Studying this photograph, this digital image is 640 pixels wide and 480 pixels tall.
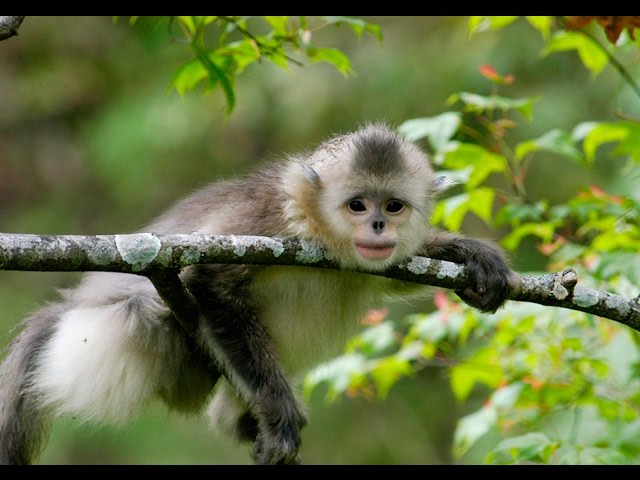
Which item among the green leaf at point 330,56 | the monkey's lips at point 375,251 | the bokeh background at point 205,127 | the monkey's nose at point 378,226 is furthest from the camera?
the bokeh background at point 205,127

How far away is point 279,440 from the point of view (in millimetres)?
4855

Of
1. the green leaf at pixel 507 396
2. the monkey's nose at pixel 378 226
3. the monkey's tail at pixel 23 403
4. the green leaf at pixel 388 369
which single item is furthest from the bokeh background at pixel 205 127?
the monkey's nose at pixel 378 226

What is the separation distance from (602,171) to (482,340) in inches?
136

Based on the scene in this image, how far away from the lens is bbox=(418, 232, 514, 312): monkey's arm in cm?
500

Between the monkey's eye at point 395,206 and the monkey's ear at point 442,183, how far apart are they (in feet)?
1.50

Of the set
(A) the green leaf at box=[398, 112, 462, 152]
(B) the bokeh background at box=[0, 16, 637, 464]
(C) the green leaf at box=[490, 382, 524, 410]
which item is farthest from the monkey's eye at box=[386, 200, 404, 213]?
(B) the bokeh background at box=[0, 16, 637, 464]

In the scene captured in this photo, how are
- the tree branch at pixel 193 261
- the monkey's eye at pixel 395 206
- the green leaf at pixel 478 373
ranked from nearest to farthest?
1. the tree branch at pixel 193 261
2. the monkey's eye at pixel 395 206
3. the green leaf at pixel 478 373

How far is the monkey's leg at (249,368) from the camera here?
4.89 meters

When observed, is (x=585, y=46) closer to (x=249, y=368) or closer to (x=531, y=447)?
(x=531, y=447)

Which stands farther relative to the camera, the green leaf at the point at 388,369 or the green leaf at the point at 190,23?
the green leaf at the point at 388,369

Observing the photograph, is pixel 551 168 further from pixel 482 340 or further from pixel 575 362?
pixel 575 362

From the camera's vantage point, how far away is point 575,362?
5.59m

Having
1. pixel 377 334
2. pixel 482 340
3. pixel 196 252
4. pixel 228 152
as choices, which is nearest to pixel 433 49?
pixel 228 152

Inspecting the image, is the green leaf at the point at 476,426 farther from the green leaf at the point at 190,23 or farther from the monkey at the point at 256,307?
the green leaf at the point at 190,23
